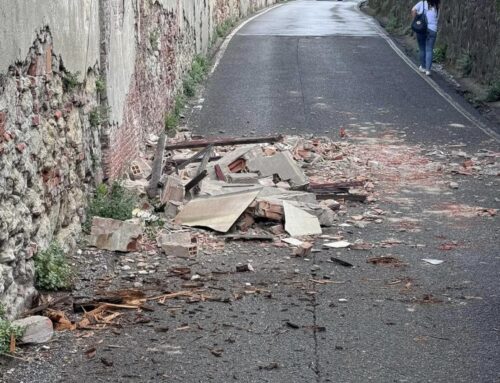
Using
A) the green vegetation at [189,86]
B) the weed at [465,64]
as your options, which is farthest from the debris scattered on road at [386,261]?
the weed at [465,64]

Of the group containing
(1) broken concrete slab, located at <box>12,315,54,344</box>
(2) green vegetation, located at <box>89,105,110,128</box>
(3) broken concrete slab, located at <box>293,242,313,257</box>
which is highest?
(2) green vegetation, located at <box>89,105,110,128</box>

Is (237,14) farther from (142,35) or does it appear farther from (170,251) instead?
(170,251)

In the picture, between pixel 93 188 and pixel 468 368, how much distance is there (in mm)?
4362

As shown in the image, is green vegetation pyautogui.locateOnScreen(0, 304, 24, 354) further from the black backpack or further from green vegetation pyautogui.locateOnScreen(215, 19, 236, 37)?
green vegetation pyautogui.locateOnScreen(215, 19, 236, 37)

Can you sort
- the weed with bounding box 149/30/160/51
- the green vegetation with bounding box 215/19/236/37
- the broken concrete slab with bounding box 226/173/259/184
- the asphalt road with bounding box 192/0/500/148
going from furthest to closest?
1. the green vegetation with bounding box 215/19/236/37
2. the asphalt road with bounding box 192/0/500/148
3. the weed with bounding box 149/30/160/51
4. the broken concrete slab with bounding box 226/173/259/184

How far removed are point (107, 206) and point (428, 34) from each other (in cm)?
1366

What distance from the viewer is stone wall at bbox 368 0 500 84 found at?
18.5 metres

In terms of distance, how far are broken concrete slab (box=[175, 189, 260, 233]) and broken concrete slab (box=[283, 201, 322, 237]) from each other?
16.0 inches

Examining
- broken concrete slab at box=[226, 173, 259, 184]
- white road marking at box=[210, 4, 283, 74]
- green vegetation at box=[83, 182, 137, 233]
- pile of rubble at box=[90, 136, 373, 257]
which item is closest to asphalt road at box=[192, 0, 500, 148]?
white road marking at box=[210, 4, 283, 74]

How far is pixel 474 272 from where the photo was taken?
7.24m

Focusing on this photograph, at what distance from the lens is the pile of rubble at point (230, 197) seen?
7809mm

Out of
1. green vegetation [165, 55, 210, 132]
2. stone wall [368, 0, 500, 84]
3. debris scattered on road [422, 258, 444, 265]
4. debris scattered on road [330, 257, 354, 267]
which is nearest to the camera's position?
debris scattered on road [330, 257, 354, 267]

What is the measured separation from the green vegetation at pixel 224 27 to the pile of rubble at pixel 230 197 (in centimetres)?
1470

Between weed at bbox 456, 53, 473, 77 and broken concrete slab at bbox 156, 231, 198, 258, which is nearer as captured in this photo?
broken concrete slab at bbox 156, 231, 198, 258
